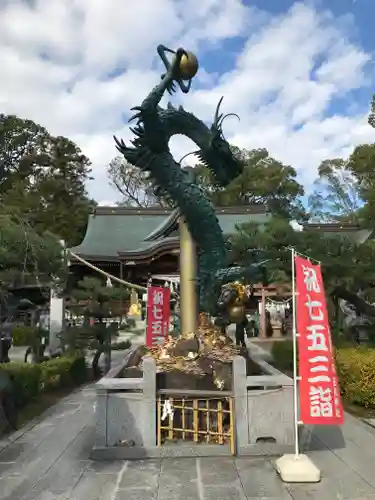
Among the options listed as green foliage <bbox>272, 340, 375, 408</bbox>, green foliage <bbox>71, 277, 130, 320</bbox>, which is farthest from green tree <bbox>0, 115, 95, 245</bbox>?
green foliage <bbox>272, 340, 375, 408</bbox>

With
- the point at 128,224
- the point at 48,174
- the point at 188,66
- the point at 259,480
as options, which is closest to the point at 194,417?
the point at 259,480

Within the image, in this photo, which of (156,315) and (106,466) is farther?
(156,315)

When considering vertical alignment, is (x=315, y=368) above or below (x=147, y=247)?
below

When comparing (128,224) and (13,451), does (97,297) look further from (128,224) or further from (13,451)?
(128,224)

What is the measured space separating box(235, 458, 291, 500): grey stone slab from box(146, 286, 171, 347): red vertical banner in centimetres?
399

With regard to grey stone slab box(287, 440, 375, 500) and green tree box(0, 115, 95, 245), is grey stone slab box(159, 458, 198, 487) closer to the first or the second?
grey stone slab box(287, 440, 375, 500)

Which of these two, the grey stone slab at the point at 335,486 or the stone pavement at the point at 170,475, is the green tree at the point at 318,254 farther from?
the grey stone slab at the point at 335,486

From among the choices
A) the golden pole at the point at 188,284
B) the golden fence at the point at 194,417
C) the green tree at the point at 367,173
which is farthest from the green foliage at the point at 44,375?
the green tree at the point at 367,173

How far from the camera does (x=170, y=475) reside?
5.41m

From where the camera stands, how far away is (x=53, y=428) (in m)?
7.93

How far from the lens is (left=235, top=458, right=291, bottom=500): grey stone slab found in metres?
4.86

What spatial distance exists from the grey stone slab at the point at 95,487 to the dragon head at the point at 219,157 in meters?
4.82

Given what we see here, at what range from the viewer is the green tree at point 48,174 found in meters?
35.4

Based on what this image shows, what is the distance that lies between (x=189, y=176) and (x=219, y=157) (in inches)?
26.3
